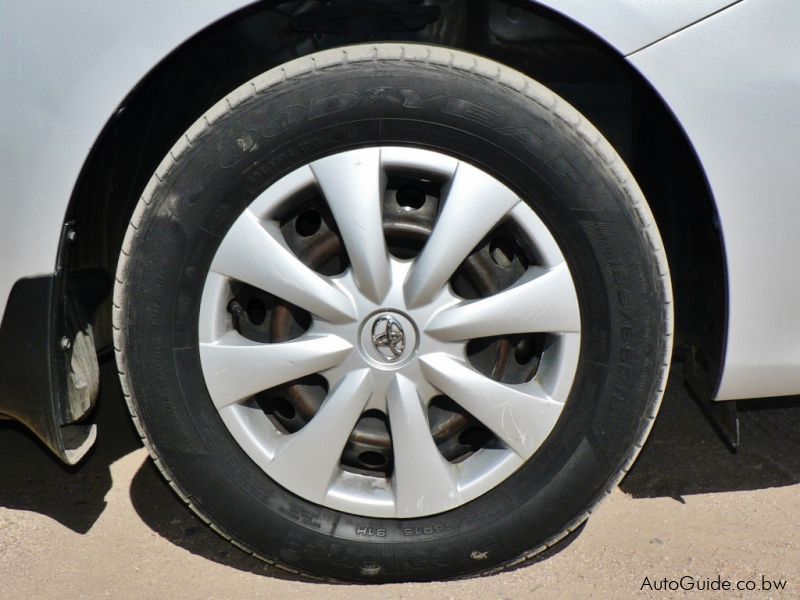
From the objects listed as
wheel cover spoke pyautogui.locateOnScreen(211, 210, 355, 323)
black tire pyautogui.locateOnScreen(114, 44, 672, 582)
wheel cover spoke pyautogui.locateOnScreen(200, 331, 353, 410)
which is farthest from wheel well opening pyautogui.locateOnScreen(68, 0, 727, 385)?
wheel cover spoke pyautogui.locateOnScreen(200, 331, 353, 410)

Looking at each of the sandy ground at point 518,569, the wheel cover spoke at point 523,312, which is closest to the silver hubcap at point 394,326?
the wheel cover spoke at point 523,312

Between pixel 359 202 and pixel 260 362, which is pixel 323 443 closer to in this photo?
pixel 260 362

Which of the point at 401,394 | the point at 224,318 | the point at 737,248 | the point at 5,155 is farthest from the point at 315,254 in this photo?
the point at 737,248

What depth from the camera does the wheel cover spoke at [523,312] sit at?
6.06 feet

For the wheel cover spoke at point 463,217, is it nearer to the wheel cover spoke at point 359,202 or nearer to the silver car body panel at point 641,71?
the wheel cover spoke at point 359,202

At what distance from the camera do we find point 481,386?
1.88m

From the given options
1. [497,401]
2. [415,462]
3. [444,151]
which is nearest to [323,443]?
[415,462]

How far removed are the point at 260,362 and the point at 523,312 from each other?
552mm

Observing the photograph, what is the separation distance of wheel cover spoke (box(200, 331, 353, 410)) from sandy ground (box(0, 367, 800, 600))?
0.46m

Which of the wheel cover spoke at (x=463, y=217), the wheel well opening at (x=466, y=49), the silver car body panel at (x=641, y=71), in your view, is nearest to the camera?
the silver car body panel at (x=641, y=71)

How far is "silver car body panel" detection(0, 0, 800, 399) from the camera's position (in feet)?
5.62

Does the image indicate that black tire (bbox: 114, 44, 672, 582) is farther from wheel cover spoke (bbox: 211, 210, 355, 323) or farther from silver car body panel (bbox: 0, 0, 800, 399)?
silver car body panel (bbox: 0, 0, 800, 399)

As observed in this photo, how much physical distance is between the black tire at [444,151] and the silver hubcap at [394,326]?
0.04 meters

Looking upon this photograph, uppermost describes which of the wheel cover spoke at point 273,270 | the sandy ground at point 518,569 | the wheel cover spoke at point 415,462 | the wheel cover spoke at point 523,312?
the wheel cover spoke at point 273,270
